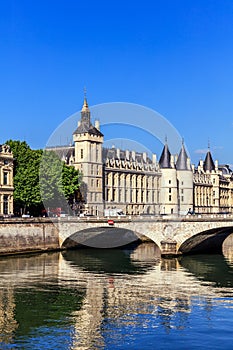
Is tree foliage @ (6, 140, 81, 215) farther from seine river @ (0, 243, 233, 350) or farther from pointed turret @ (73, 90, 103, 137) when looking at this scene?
seine river @ (0, 243, 233, 350)

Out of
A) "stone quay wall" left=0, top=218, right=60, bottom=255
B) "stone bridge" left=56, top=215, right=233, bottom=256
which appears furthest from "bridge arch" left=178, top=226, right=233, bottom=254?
"stone quay wall" left=0, top=218, right=60, bottom=255

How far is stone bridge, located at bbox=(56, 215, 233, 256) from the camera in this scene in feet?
209

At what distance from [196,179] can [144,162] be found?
18929 mm

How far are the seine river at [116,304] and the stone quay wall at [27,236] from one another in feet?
20.4

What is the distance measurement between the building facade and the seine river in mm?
39600

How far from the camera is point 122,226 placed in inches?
2628

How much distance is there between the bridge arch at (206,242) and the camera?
65.3 meters

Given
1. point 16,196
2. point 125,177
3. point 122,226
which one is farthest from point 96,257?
point 125,177

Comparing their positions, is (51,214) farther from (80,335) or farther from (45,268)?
(80,335)

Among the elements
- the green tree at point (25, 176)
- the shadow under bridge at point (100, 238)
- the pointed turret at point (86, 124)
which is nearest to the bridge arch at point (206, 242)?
the shadow under bridge at point (100, 238)

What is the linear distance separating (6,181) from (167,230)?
23.3 metres

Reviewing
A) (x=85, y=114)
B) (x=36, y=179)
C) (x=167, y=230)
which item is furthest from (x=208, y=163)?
(x=167, y=230)

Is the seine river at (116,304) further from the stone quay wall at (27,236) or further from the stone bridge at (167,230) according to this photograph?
the stone quay wall at (27,236)

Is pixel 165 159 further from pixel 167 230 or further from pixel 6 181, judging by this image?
pixel 167 230
